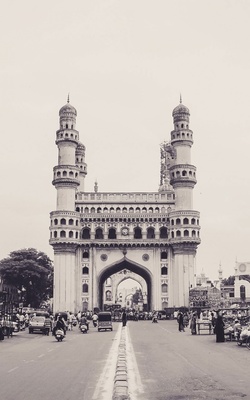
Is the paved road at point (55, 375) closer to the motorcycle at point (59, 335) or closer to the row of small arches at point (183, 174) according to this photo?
the motorcycle at point (59, 335)

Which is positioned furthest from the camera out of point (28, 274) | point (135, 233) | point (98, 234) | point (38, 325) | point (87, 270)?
point (28, 274)

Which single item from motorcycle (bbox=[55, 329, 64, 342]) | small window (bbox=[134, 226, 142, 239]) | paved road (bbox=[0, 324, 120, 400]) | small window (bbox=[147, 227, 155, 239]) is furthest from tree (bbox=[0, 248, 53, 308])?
paved road (bbox=[0, 324, 120, 400])

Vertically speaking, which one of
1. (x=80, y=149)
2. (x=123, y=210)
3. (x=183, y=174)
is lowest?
(x=123, y=210)

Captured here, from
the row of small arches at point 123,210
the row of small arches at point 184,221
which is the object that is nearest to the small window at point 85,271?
the row of small arches at point 123,210

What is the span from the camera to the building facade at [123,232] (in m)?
71.2

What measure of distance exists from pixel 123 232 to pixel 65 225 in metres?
7.54

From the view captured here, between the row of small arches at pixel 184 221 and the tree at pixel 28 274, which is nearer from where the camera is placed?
the row of small arches at pixel 184 221

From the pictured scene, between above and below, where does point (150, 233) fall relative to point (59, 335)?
above

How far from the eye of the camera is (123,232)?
74.3 m

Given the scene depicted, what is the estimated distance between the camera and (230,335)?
96.1ft

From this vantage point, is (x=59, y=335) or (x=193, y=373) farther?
(x=59, y=335)

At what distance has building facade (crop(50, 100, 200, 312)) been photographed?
71.2 metres

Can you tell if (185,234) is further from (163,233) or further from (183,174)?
(183,174)

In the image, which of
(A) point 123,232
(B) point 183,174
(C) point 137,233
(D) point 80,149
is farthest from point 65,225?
(D) point 80,149
